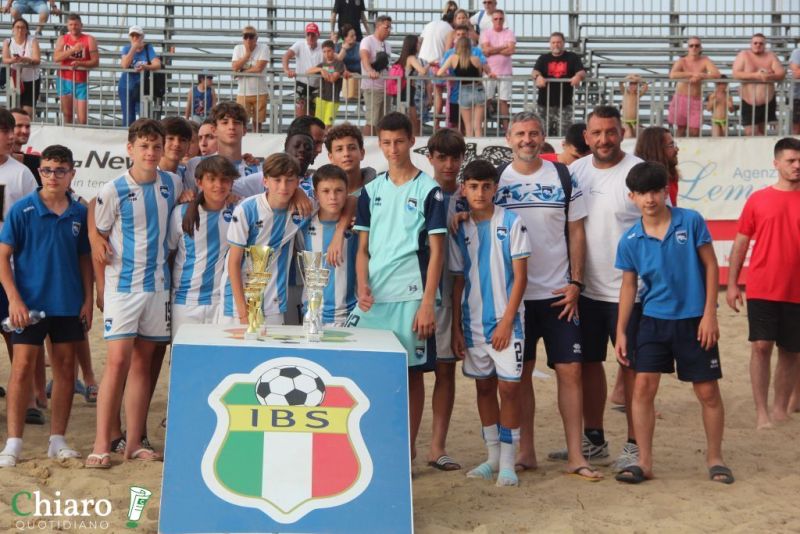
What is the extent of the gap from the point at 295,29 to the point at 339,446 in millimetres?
15165

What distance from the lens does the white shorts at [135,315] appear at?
6.33m

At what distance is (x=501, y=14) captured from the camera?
1575cm

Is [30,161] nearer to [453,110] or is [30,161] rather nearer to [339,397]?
[339,397]

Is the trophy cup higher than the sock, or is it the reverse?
the trophy cup

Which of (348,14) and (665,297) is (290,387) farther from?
(348,14)

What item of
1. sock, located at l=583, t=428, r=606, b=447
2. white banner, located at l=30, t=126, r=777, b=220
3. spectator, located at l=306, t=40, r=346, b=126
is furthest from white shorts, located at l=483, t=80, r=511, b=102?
sock, located at l=583, t=428, r=606, b=447

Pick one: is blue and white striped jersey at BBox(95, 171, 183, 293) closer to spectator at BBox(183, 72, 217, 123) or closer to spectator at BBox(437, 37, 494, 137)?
spectator at BBox(183, 72, 217, 123)

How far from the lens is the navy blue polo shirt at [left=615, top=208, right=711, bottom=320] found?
20.0ft

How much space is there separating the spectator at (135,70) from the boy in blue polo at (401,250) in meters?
9.25

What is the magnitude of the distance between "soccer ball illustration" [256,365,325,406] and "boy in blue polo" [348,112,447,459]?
94cm

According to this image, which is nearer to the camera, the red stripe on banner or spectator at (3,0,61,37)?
the red stripe on banner

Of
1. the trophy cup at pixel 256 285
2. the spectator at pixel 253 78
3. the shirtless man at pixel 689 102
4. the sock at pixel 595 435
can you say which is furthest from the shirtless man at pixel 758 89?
the trophy cup at pixel 256 285

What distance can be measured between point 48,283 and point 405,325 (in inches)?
82.5

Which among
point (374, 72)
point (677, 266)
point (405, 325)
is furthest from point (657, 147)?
point (374, 72)
